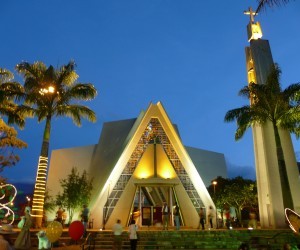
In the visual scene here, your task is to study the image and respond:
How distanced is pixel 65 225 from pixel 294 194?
1644cm

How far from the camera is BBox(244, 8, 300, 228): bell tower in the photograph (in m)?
21.1

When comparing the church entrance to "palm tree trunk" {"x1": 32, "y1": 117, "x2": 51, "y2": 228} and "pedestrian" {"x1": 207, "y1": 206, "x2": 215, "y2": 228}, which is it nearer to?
"pedestrian" {"x1": 207, "y1": 206, "x2": 215, "y2": 228}

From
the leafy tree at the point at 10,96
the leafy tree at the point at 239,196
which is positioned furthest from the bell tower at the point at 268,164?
the leafy tree at the point at 10,96

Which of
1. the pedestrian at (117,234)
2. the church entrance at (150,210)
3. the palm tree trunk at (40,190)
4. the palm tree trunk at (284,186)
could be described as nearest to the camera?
the pedestrian at (117,234)

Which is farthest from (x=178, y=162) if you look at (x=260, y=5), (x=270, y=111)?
(x=260, y=5)

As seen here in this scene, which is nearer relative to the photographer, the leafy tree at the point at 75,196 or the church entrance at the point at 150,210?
the church entrance at the point at 150,210

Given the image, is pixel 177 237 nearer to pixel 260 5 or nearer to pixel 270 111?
pixel 270 111

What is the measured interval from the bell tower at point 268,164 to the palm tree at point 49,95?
11951 mm

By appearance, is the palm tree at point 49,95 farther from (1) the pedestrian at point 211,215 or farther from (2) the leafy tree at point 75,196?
(1) the pedestrian at point 211,215

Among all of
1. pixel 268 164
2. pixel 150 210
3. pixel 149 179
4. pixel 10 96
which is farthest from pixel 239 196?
pixel 10 96

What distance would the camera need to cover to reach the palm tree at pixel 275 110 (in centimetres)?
1945

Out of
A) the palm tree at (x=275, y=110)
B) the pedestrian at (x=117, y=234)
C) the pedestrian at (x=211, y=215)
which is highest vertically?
the palm tree at (x=275, y=110)

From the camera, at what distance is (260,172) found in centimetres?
2317

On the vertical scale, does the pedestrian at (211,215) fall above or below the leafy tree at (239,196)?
below
